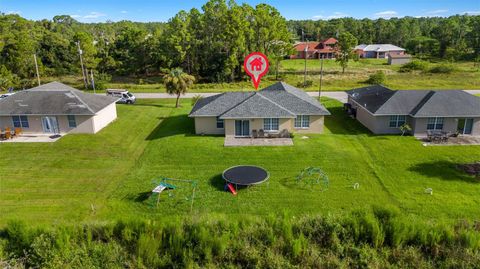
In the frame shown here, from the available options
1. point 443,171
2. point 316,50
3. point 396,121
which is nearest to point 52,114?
point 396,121

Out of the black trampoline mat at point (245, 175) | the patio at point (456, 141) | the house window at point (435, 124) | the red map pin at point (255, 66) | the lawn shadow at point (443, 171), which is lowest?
the lawn shadow at point (443, 171)

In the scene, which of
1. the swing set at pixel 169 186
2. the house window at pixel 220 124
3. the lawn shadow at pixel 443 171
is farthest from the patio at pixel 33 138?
the lawn shadow at pixel 443 171

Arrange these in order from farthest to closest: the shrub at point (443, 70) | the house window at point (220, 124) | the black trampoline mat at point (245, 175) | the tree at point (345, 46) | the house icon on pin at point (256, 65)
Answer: the shrub at point (443, 70), the tree at point (345, 46), the house icon on pin at point (256, 65), the house window at point (220, 124), the black trampoline mat at point (245, 175)

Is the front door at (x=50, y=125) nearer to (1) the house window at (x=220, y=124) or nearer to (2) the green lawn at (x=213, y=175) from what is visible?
(2) the green lawn at (x=213, y=175)

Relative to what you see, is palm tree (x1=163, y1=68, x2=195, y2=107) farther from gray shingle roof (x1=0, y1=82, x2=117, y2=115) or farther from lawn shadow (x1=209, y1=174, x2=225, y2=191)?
lawn shadow (x1=209, y1=174, x2=225, y2=191)

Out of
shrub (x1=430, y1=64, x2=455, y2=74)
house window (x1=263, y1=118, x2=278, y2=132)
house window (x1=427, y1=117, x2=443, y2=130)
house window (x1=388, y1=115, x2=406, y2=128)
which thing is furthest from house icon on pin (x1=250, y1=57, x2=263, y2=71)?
shrub (x1=430, y1=64, x2=455, y2=74)

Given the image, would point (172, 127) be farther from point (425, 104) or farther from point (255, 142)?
point (425, 104)

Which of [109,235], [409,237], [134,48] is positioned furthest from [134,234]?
[134,48]
